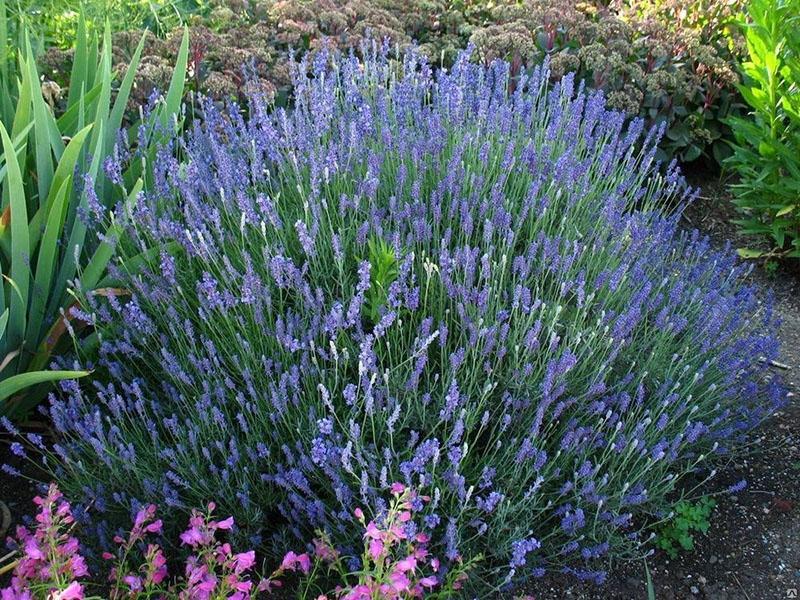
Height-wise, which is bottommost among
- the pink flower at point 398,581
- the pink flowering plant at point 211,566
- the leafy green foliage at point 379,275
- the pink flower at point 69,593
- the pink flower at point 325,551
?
the pink flower at point 325,551

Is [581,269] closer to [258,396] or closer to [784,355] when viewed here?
[258,396]

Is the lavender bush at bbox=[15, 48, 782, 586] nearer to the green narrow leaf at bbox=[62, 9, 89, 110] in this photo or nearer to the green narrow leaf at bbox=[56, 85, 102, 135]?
the green narrow leaf at bbox=[56, 85, 102, 135]

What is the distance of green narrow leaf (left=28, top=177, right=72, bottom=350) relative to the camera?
271cm

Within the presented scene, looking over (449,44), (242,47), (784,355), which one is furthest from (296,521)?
(449,44)

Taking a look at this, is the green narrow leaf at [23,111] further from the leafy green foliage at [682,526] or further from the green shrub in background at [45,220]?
the leafy green foliage at [682,526]

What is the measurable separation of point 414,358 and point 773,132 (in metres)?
2.52

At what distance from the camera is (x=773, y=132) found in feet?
13.4

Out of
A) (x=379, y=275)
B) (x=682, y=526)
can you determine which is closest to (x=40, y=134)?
(x=379, y=275)

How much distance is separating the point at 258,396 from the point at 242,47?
2.75 m

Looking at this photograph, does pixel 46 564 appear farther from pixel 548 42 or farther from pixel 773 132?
pixel 548 42

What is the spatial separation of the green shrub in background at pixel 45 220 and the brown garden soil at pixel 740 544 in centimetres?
32

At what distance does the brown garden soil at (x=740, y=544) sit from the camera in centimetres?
253

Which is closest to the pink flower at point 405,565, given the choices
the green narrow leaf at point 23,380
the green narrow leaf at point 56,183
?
the green narrow leaf at point 23,380

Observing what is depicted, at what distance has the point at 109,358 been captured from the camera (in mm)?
2789
